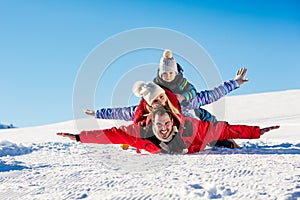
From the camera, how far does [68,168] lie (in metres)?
2.98

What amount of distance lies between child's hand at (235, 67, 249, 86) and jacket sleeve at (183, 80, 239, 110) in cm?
5

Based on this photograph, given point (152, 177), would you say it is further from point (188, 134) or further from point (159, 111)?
point (188, 134)

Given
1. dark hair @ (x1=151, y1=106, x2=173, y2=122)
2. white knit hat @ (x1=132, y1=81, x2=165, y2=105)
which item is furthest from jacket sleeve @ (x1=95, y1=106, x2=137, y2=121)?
dark hair @ (x1=151, y1=106, x2=173, y2=122)

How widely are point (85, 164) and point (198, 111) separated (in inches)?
69.4

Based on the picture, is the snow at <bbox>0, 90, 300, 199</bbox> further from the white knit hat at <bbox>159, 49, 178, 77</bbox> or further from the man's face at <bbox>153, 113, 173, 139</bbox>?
the white knit hat at <bbox>159, 49, 178, 77</bbox>

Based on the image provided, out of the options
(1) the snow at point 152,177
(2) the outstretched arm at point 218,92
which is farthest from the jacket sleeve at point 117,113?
(1) the snow at point 152,177

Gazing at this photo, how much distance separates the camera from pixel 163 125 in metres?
3.29

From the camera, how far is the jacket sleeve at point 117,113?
4.64m

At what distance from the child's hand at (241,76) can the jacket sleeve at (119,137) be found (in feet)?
4.44

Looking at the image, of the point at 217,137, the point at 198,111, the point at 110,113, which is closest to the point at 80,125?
the point at 110,113

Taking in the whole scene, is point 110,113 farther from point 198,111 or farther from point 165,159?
point 165,159

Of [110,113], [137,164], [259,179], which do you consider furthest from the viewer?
[110,113]

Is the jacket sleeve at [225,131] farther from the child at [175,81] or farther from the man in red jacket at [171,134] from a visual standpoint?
the child at [175,81]

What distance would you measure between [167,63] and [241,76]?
35.4 inches
